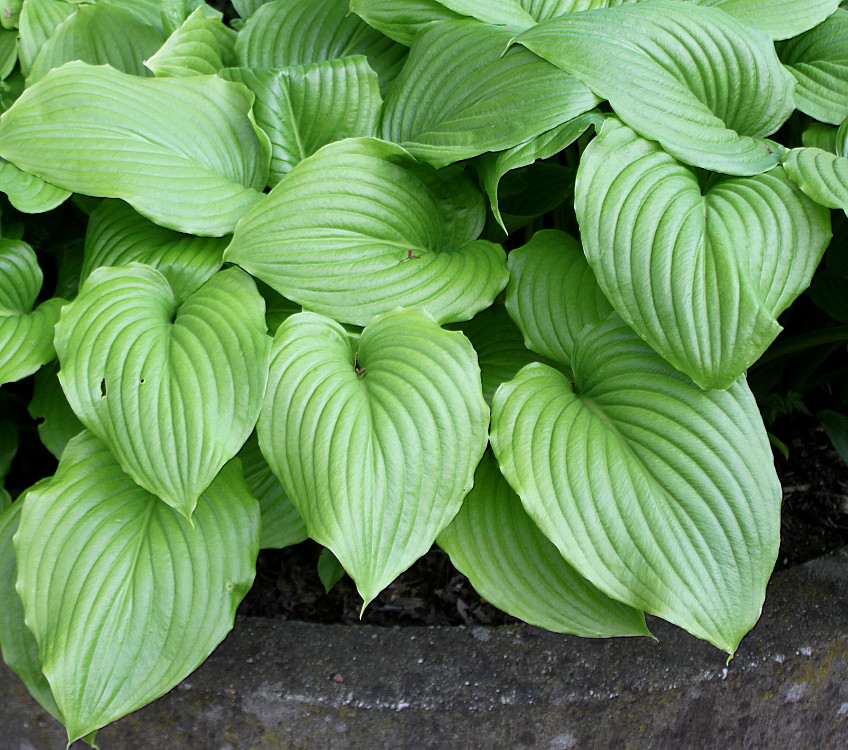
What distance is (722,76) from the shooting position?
105 centimetres

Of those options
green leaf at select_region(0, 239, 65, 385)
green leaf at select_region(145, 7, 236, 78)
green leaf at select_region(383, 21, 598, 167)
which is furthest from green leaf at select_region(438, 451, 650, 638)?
green leaf at select_region(145, 7, 236, 78)

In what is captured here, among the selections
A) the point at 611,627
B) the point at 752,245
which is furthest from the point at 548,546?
the point at 752,245

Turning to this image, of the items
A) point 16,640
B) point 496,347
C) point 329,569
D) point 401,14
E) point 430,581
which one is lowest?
point 430,581

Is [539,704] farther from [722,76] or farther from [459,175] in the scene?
[722,76]

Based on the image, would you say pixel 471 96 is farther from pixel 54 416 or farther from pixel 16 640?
pixel 16 640

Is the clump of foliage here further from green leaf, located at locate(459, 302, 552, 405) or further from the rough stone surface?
the rough stone surface

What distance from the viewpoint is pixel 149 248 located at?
115cm

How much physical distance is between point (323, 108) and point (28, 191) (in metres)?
0.47

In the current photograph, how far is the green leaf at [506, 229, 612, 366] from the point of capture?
1022mm

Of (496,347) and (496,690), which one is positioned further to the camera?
(496,347)

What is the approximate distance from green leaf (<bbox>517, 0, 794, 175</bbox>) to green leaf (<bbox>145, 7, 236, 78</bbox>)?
588 mm

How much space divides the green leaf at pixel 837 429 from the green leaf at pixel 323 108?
0.93 meters

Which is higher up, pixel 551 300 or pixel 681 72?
pixel 681 72

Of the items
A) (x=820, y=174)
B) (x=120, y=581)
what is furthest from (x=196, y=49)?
(x=820, y=174)
